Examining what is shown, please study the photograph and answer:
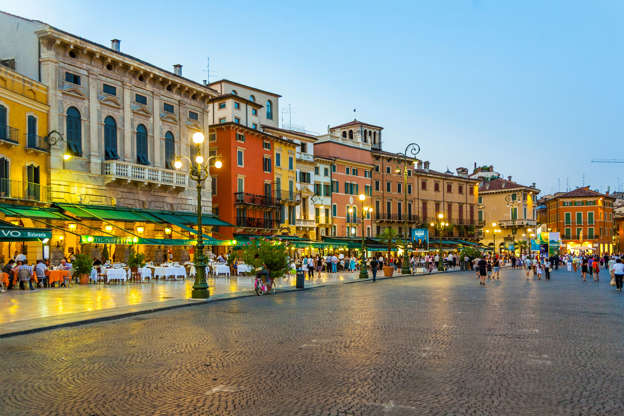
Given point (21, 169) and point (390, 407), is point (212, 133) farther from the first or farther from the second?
point (390, 407)

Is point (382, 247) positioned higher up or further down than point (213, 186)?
further down

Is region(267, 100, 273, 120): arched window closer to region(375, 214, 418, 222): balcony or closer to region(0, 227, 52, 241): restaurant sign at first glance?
region(375, 214, 418, 222): balcony

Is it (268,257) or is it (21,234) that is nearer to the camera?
(21,234)

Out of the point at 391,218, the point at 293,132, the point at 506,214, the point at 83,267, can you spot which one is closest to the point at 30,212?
the point at 83,267

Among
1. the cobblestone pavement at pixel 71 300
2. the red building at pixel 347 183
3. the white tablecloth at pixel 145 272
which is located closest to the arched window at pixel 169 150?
the white tablecloth at pixel 145 272

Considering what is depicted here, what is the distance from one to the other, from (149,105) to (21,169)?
11.4 metres

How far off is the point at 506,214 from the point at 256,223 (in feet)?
178

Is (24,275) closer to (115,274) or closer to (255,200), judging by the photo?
(115,274)

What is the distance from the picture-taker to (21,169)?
2941cm

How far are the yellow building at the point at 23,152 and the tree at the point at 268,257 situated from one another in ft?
33.2

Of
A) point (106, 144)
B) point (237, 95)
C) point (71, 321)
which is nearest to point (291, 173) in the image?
point (237, 95)

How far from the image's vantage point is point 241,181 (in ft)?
168

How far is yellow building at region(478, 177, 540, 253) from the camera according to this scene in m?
92.1

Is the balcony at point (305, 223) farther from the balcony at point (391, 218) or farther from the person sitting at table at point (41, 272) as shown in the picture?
the person sitting at table at point (41, 272)
